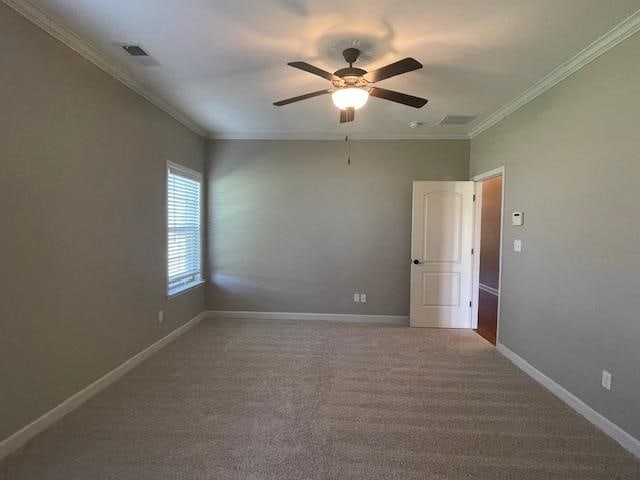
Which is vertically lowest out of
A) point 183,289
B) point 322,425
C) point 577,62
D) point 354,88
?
point 322,425

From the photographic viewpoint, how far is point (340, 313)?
4867 mm

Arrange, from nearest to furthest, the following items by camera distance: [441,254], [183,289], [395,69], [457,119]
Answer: [395,69] < [457,119] < [183,289] < [441,254]

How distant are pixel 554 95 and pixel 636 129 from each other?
93 cm

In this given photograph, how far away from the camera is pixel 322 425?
2338 millimetres

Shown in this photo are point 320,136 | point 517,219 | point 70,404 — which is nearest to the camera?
point 70,404

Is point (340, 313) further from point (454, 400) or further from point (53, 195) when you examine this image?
point (53, 195)

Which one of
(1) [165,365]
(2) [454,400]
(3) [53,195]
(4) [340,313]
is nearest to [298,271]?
(4) [340,313]

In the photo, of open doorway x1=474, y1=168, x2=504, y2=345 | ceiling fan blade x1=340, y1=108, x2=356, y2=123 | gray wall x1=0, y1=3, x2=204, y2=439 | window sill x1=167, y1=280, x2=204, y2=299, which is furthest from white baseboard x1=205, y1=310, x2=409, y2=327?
ceiling fan blade x1=340, y1=108, x2=356, y2=123

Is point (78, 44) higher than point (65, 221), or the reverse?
point (78, 44)

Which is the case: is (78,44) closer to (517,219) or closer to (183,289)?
(183,289)

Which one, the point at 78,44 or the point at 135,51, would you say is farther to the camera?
the point at 135,51

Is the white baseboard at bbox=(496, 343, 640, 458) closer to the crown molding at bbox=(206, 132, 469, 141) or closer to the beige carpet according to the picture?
the beige carpet

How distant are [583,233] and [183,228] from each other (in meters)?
4.09

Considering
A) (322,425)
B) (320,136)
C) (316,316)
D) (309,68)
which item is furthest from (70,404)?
(320,136)
